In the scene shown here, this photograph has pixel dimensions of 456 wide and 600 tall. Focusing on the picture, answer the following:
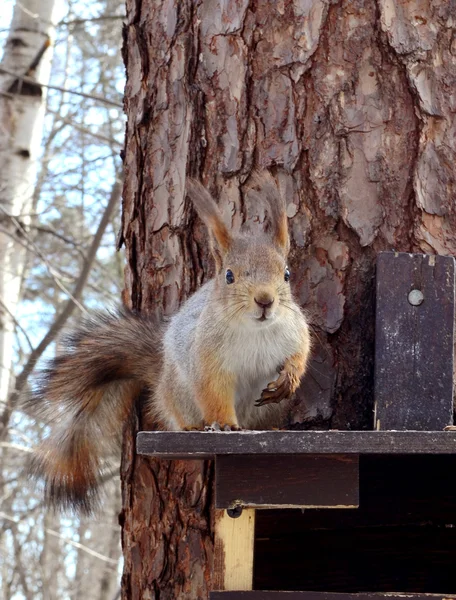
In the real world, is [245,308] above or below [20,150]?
below

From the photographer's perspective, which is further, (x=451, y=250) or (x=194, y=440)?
(x=451, y=250)

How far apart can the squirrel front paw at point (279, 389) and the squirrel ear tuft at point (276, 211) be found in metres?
0.29

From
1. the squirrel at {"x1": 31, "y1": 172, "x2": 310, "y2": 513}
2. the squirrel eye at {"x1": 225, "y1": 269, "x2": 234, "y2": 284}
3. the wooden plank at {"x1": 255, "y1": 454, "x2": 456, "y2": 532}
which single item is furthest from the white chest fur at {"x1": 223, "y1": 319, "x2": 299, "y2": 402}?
the wooden plank at {"x1": 255, "y1": 454, "x2": 456, "y2": 532}

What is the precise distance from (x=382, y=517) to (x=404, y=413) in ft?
0.96

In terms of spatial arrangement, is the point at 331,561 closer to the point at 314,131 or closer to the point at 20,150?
the point at 314,131

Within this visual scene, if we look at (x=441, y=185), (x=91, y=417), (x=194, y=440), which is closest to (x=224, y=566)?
(x=194, y=440)

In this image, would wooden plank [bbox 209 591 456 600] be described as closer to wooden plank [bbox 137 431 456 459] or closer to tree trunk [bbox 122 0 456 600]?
wooden plank [bbox 137 431 456 459]

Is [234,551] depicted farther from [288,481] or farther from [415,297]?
[415,297]

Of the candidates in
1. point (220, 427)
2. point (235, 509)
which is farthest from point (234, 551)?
point (220, 427)

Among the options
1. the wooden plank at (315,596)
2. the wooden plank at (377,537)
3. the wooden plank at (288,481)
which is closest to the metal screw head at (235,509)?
the wooden plank at (288,481)

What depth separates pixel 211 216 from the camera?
2105mm

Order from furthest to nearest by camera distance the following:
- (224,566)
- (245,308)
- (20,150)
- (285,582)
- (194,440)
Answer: (20,150)
(285,582)
(245,308)
(224,566)
(194,440)

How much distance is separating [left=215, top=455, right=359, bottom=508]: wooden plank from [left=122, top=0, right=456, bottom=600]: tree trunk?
0.42 m

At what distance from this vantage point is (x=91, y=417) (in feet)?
8.36
